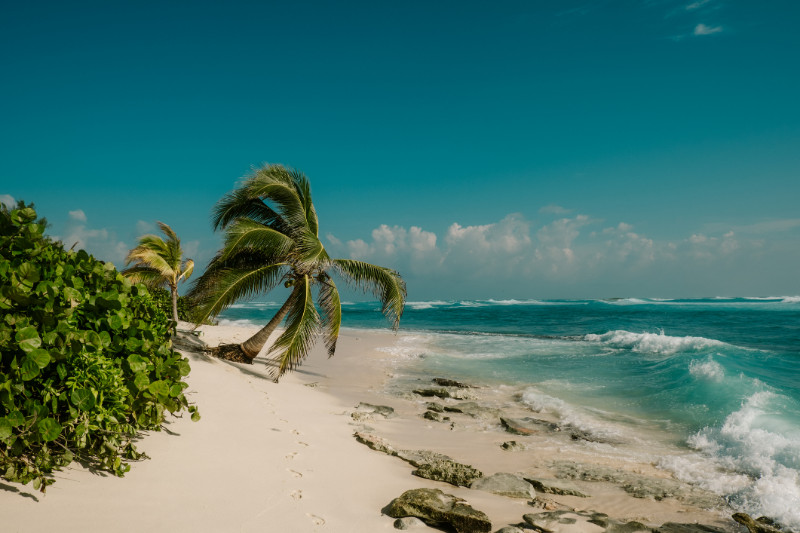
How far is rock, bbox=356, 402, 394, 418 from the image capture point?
9078mm

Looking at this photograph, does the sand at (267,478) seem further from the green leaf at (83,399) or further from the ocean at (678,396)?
the ocean at (678,396)

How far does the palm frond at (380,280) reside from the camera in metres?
12.3

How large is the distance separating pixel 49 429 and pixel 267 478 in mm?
2085

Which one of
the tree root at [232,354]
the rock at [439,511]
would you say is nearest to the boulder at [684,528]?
the rock at [439,511]

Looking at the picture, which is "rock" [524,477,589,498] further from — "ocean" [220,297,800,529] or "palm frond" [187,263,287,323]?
"palm frond" [187,263,287,323]

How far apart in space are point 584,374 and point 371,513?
12.2 m

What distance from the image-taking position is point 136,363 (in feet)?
11.6

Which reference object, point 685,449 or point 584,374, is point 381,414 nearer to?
point 685,449

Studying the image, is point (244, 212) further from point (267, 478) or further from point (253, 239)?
point (267, 478)

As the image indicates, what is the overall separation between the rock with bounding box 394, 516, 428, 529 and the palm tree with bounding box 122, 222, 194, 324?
16714 mm

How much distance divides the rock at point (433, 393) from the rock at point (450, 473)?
16.9 ft

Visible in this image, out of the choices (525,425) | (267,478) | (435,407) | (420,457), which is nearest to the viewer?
(267,478)

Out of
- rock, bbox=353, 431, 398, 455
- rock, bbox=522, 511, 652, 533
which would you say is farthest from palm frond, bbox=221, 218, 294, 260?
rock, bbox=522, 511, 652, 533

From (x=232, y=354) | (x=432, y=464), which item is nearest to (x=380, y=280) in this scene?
(x=232, y=354)
